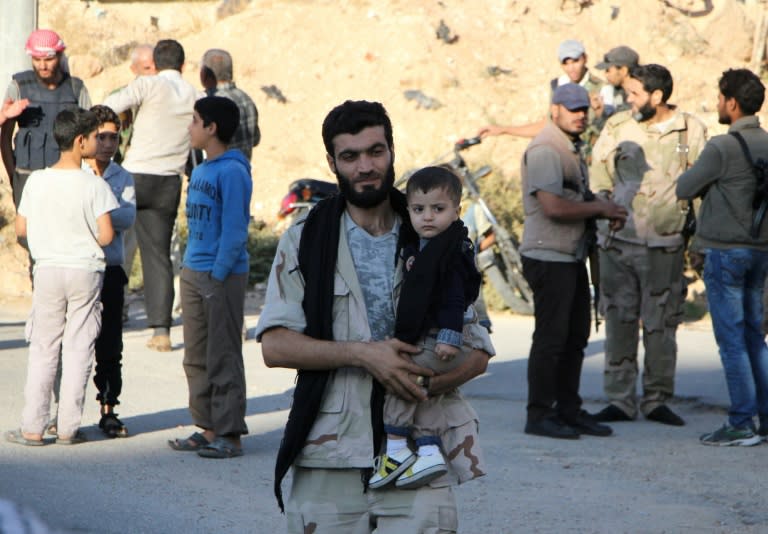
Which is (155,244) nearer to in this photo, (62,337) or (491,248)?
(62,337)

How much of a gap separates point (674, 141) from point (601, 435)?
1.89 meters

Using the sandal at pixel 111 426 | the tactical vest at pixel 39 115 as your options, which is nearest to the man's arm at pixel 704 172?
the sandal at pixel 111 426

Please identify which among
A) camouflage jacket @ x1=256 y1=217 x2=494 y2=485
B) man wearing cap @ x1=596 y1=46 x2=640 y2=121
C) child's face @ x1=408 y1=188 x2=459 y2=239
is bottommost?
camouflage jacket @ x1=256 y1=217 x2=494 y2=485

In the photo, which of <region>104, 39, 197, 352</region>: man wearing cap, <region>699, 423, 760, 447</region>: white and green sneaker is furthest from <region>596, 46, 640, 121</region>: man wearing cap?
<region>104, 39, 197, 352</region>: man wearing cap

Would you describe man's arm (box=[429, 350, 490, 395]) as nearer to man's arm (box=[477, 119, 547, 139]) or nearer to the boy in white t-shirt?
the boy in white t-shirt

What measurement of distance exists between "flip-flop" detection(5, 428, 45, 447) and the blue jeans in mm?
3818

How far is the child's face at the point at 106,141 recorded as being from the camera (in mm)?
7074

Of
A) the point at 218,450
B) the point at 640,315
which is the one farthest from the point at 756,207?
the point at 218,450

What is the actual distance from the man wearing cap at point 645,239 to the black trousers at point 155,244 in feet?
12.1

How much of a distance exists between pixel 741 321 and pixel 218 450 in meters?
3.02

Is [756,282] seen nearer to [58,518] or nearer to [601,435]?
[601,435]

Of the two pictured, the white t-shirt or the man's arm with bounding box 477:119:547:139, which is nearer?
the white t-shirt

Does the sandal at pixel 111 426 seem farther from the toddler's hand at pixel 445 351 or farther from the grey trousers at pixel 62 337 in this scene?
the toddler's hand at pixel 445 351

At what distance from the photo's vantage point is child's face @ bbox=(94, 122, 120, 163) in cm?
707
